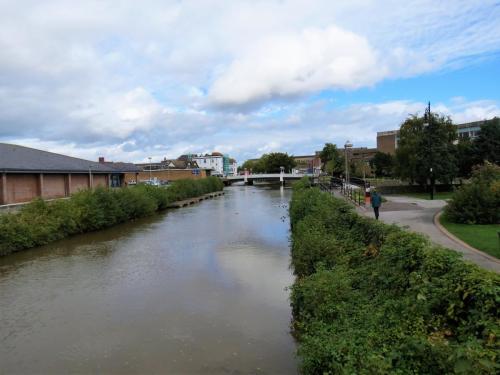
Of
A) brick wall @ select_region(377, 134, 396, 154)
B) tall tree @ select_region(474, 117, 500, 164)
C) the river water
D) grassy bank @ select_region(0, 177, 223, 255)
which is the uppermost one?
brick wall @ select_region(377, 134, 396, 154)

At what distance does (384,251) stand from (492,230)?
26.3ft

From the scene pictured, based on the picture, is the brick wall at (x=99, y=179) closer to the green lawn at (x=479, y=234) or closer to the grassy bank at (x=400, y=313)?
the green lawn at (x=479, y=234)

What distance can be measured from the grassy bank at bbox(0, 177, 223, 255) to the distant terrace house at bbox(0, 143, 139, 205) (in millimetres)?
3698

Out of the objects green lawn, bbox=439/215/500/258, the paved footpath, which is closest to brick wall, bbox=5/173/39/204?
the paved footpath

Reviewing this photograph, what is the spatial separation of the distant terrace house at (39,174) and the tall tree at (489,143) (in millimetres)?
36282

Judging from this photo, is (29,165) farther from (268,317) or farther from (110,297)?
(268,317)

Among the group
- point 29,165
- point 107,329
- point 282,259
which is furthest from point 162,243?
point 29,165

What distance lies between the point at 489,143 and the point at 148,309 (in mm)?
40190

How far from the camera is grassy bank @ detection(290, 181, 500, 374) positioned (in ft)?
18.0

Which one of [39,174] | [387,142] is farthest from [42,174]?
[387,142]

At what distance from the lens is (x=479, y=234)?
14391 millimetres

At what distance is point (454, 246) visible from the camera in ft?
40.5

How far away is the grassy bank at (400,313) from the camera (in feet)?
18.0

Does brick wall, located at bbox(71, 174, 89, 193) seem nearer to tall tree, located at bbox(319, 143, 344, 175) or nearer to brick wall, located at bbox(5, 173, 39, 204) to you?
brick wall, located at bbox(5, 173, 39, 204)
